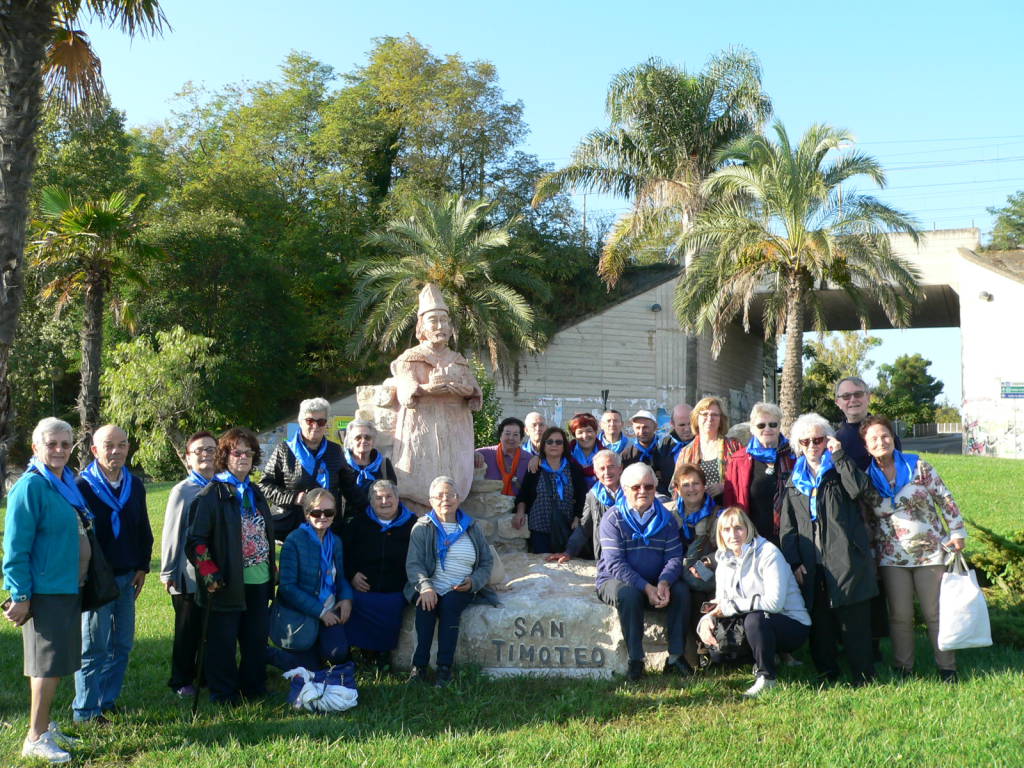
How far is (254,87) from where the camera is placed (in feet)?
114

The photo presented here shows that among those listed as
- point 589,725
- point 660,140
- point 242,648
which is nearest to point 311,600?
point 242,648

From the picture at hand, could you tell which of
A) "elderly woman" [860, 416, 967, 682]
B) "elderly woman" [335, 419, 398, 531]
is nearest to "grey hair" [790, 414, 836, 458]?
"elderly woman" [860, 416, 967, 682]

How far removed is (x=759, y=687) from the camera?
215 inches

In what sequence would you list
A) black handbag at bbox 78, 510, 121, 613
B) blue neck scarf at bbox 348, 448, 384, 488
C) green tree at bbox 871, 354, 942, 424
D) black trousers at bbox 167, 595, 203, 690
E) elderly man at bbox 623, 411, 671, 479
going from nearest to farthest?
black handbag at bbox 78, 510, 121, 613, black trousers at bbox 167, 595, 203, 690, blue neck scarf at bbox 348, 448, 384, 488, elderly man at bbox 623, 411, 671, 479, green tree at bbox 871, 354, 942, 424

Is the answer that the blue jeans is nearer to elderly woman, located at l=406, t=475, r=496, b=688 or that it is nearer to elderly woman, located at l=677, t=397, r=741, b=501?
elderly woman, located at l=406, t=475, r=496, b=688

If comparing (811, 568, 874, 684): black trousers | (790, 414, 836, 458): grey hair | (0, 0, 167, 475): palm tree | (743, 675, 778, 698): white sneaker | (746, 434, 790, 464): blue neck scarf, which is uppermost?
(0, 0, 167, 475): palm tree

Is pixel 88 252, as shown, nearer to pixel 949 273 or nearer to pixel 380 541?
pixel 380 541

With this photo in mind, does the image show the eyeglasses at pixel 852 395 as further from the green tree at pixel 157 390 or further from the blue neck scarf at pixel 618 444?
the green tree at pixel 157 390

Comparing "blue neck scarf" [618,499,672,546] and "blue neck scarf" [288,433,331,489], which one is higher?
"blue neck scarf" [288,433,331,489]

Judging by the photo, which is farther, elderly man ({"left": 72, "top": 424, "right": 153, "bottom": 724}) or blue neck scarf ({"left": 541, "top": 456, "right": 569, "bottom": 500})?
blue neck scarf ({"left": 541, "top": 456, "right": 569, "bottom": 500})

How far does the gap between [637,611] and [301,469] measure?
249 centimetres

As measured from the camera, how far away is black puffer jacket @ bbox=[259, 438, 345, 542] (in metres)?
6.52

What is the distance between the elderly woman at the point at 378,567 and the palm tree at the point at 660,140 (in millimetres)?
18196

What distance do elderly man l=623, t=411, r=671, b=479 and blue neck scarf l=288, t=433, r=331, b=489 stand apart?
2458 millimetres
